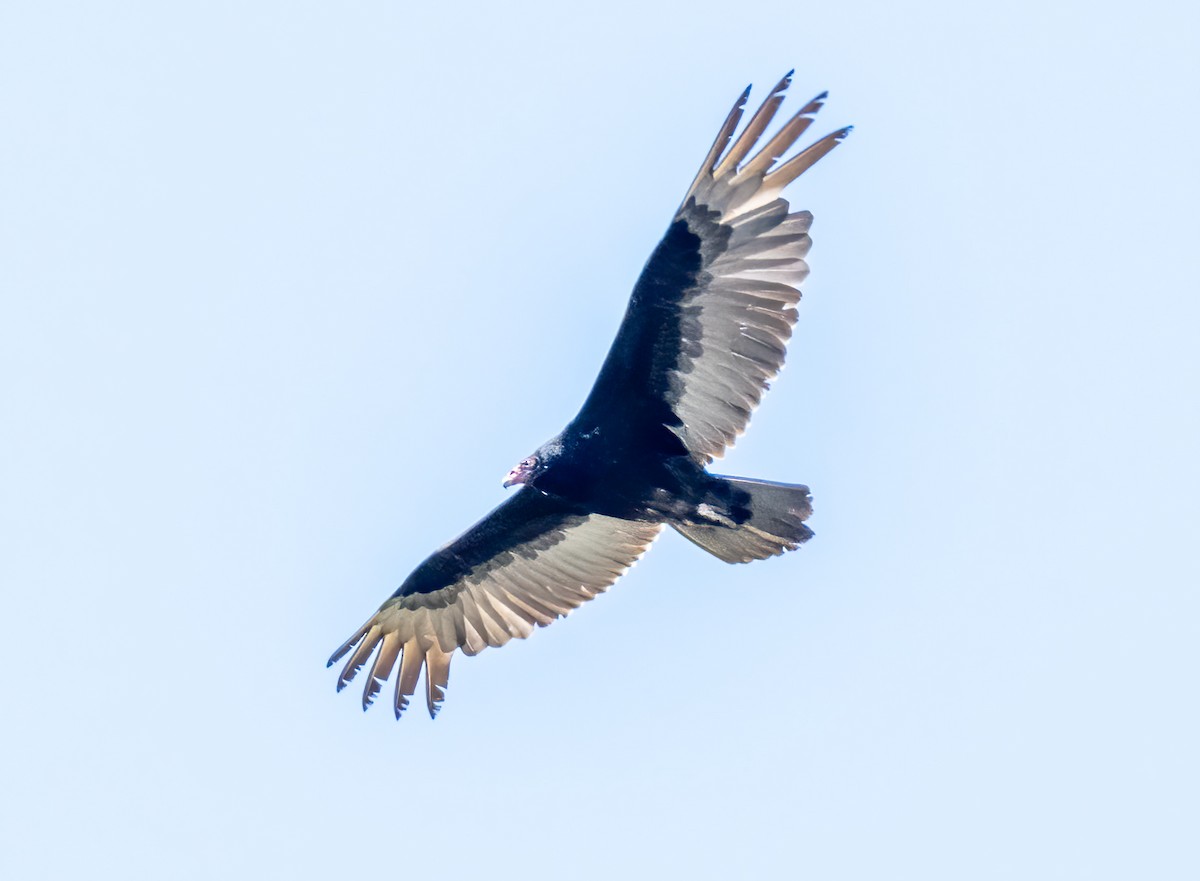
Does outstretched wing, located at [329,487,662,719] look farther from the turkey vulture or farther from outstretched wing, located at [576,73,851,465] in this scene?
outstretched wing, located at [576,73,851,465]

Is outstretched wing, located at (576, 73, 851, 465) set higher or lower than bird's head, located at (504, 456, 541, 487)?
higher

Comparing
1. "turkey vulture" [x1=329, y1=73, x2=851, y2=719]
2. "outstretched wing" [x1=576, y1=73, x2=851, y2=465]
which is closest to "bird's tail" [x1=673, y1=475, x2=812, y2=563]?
"turkey vulture" [x1=329, y1=73, x2=851, y2=719]

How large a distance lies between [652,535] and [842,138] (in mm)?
2870

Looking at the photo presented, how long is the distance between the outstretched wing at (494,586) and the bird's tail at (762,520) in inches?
38.9

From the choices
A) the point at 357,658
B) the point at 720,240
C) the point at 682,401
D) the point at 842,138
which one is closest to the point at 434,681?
the point at 357,658

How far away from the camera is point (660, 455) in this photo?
8805 mm

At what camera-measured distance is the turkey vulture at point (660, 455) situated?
823cm

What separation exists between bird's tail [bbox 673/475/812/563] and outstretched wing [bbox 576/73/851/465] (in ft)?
1.05

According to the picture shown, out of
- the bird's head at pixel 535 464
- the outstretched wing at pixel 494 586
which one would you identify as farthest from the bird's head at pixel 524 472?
the outstretched wing at pixel 494 586

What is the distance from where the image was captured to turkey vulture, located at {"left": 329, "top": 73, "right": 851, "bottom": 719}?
8.23 m

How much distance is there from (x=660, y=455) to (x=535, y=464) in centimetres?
67

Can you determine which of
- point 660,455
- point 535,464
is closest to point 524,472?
point 535,464

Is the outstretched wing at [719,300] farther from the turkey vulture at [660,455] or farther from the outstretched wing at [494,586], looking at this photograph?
the outstretched wing at [494,586]

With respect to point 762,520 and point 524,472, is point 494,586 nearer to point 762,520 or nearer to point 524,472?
point 524,472
